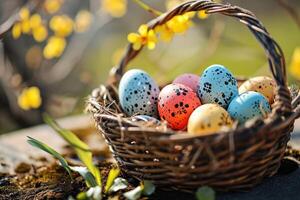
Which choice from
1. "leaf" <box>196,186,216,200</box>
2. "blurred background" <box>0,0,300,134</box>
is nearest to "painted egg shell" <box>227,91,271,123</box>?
"leaf" <box>196,186,216,200</box>

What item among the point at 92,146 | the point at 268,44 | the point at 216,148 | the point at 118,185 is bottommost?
the point at 92,146

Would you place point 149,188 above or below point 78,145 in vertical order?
below

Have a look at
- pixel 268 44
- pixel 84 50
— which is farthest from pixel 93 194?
pixel 84 50

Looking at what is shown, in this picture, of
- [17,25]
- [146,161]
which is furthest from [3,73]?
[146,161]

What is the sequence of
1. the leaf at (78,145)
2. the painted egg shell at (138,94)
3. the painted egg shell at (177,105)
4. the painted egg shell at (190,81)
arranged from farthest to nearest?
the painted egg shell at (190,81), the painted egg shell at (138,94), the painted egg shell at (177,105), the leaf at (78,145)

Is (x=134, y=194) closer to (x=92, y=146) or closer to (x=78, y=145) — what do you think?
(x=78, y=145)

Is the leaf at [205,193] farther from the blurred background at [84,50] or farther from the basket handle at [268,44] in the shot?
the blurred background at [84,50]

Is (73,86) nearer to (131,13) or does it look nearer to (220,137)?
(131,13)

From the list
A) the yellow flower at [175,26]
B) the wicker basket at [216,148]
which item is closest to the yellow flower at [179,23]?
the yellow flower at [175,26]
